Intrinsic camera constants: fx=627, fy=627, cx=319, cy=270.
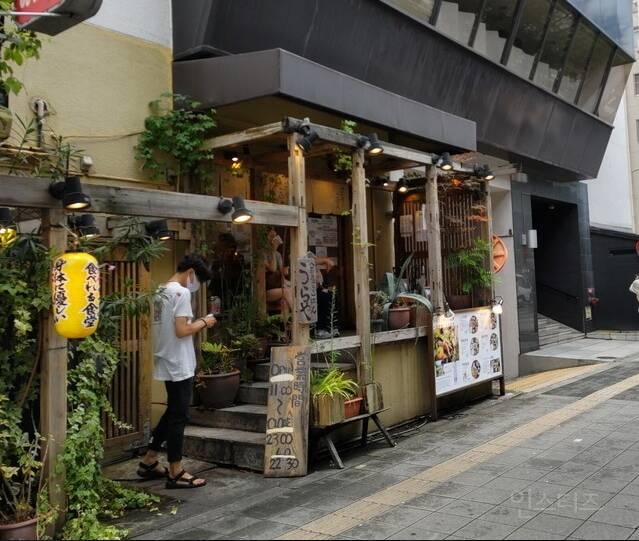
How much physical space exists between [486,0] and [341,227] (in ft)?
18.3

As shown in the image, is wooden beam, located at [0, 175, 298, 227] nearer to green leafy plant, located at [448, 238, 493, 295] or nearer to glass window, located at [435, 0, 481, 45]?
green leafy plant, located at [448, 238, 493, 295]

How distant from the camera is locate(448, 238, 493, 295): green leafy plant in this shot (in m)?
10.2

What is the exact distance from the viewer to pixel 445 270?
1040 centimetres

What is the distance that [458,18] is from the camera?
40.1 feet

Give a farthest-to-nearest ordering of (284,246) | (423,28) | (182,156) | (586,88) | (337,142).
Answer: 1. (586,88)
2. (423,28)
3. (284,246)
4. (182,156)
5. (337,142)

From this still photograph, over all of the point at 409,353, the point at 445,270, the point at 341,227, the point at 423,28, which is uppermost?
the point at 423,28

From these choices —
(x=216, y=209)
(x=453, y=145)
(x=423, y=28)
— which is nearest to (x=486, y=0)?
(x=423, y=28)

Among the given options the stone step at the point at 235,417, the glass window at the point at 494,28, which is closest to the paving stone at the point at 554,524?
the stone step at the point at 235,417

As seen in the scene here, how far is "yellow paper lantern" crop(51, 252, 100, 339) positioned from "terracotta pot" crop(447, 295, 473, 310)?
21.4ft

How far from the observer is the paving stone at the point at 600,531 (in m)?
4.52

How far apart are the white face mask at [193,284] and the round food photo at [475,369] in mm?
4418

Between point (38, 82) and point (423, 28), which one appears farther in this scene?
point (423, 28)

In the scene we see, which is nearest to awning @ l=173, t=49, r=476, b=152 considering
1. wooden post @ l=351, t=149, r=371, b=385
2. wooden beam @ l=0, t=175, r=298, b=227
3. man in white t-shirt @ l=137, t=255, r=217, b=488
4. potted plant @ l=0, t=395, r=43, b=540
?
wooden post @ l=351, t=149, r=371, b=385

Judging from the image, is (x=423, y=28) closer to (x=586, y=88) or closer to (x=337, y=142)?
(x=337, y=142)
